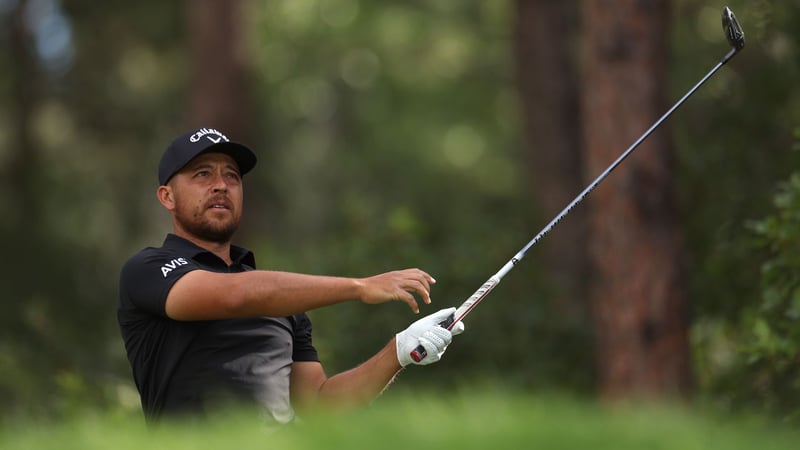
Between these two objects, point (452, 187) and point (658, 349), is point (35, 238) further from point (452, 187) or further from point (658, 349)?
point (658, 349)

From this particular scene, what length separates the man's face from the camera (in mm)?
5461

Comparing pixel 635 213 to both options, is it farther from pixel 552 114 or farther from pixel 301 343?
pixel 552 114

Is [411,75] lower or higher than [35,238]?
higher

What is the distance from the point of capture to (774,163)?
1099cm

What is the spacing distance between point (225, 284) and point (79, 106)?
776 inches

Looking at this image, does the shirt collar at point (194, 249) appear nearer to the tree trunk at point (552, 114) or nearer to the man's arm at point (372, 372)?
the man's arm at point (372, 372)

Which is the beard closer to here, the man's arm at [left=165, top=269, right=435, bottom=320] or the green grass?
the man's arm at [left=165, top=269, right=435, bottom=320]

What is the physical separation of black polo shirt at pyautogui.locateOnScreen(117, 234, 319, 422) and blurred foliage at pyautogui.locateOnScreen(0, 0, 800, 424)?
271cm

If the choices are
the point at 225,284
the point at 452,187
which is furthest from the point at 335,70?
the point at 225,284

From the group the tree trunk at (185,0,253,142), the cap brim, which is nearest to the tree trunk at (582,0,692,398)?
the cap brim

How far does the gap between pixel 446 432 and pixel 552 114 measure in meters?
12.5

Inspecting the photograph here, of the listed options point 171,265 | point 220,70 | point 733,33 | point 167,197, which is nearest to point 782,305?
point 733,33

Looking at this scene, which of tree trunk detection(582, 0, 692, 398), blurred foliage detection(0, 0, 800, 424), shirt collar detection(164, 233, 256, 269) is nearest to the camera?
shirt collar detection(164, 233, 256, 269)

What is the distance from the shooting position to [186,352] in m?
5.14
